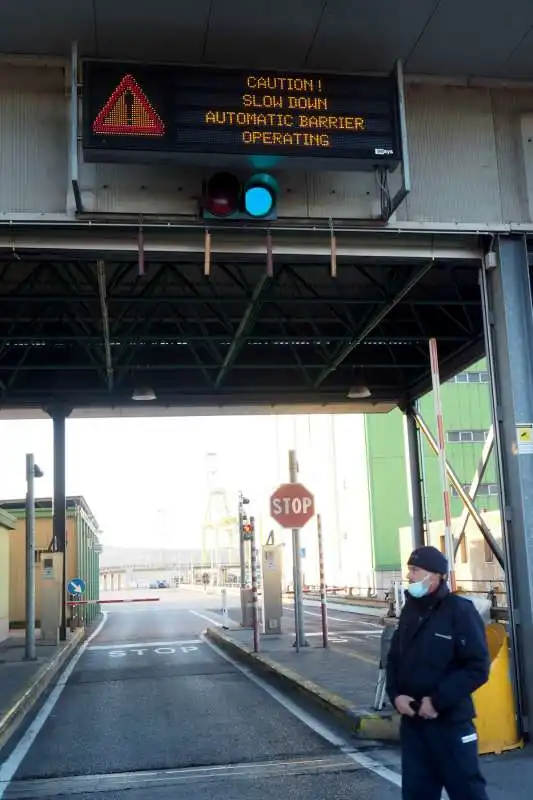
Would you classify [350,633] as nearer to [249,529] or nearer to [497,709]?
[249,529]

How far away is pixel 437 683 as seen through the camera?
4.51 m

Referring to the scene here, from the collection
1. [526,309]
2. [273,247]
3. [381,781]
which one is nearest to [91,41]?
[273,247]

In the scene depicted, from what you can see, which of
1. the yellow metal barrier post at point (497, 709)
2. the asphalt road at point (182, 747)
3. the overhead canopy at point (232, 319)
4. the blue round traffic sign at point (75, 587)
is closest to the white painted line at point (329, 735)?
the asphalt road at point (182, 747)

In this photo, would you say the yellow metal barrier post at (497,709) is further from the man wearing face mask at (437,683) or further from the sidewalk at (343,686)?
the man wearing face mask at (437,683)

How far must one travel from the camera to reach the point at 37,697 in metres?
12.5

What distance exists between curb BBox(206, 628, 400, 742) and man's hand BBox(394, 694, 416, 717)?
4341mm

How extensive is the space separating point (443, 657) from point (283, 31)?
628cm

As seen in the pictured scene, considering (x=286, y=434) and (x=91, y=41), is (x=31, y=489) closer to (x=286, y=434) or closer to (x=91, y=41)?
(x=91, y=41)

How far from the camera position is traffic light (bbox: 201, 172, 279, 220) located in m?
8.61

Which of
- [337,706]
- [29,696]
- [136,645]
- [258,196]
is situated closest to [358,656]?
[337,706]

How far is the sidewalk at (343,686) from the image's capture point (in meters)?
7.13

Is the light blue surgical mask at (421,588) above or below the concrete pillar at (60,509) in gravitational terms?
below

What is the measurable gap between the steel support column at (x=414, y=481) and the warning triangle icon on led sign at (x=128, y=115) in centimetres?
1178

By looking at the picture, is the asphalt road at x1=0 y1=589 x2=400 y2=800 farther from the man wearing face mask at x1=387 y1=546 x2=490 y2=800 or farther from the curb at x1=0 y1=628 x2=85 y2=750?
the man wearing face mask at x1=387 y1=546 x2=490 y2=800
